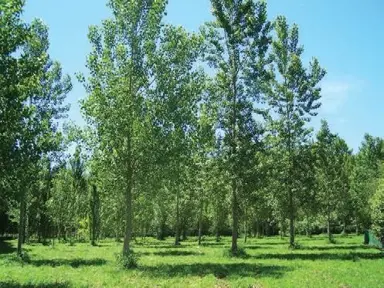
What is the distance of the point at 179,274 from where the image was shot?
22469 millimetres

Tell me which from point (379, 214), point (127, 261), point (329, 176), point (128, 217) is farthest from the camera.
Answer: point (329, 176)

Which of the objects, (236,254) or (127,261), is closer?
(127,261)

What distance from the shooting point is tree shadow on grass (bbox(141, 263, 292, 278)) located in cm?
2217

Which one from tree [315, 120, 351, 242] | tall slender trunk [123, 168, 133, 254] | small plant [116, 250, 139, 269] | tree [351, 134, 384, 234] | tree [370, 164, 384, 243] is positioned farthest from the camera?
tree [351, 134, 384, 234]

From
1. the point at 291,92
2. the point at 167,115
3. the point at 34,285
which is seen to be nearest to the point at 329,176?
the point at 291,92

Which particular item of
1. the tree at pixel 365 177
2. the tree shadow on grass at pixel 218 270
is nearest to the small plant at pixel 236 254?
the tree shadow on grass at pixel 218 270

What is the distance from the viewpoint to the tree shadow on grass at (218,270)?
72.7 ft

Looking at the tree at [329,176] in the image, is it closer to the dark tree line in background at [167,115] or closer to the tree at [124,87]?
the dark tree line in background at [167,115]

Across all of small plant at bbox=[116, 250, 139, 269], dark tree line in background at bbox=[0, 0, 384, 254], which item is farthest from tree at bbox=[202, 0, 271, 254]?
small plant at bbox=[116, 250, 139, 269]

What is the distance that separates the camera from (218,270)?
23.7 m

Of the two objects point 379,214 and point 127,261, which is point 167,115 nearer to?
point 127,261

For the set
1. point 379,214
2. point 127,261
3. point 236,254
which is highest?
point 379,214

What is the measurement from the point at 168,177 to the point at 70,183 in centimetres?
4978

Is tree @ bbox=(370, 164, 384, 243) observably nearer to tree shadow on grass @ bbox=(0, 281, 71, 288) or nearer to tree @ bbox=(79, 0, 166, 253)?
tree @ bbox=(79, 0, 166, 253)
